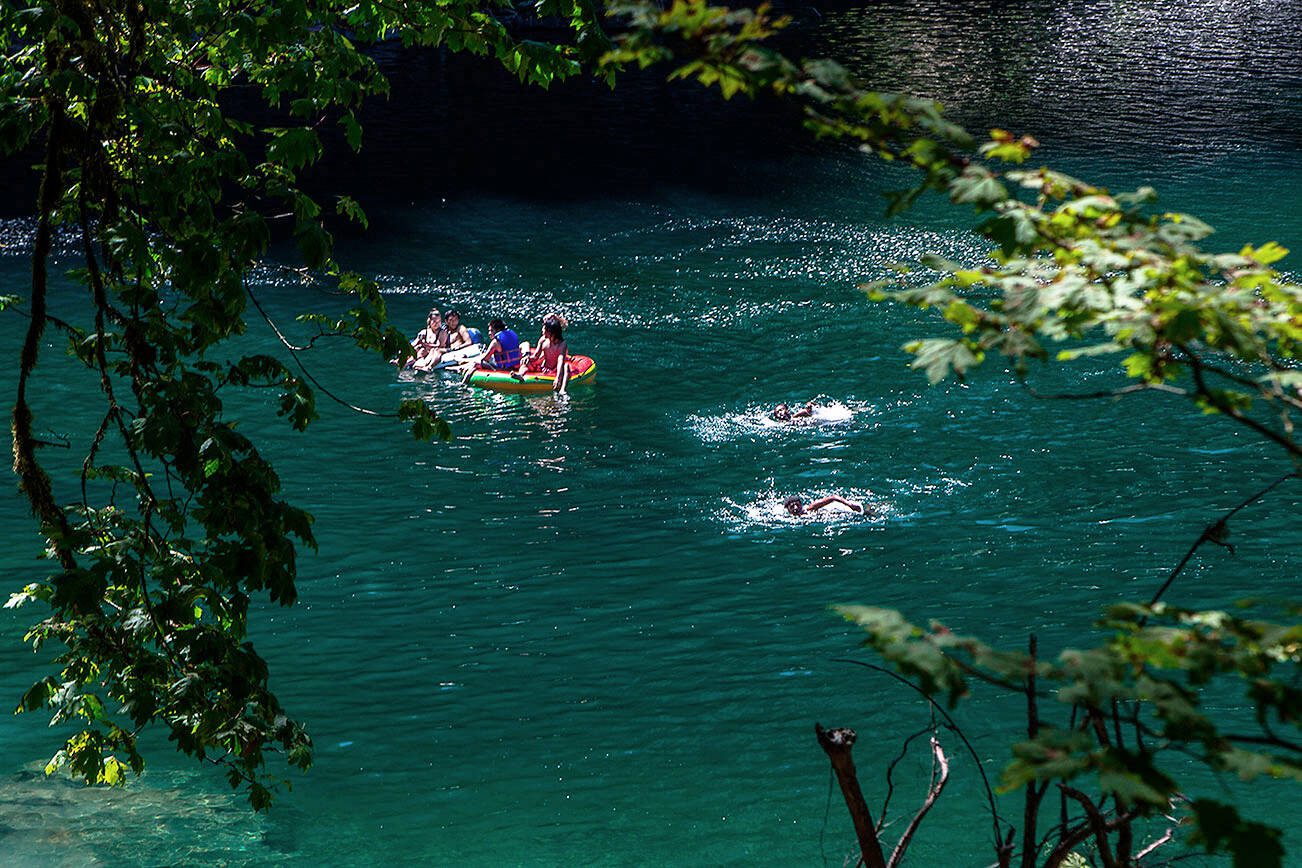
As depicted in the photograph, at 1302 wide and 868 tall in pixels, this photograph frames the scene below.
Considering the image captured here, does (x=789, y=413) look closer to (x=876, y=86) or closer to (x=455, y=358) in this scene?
(x=455, y=358)

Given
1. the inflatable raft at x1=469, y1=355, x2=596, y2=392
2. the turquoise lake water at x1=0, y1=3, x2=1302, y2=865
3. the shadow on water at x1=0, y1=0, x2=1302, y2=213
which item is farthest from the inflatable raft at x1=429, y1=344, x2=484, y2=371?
the shadow on water at x1=0, y1=0, x2=1302, y2=213

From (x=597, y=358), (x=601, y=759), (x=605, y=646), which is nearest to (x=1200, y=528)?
(x=605, y=646)

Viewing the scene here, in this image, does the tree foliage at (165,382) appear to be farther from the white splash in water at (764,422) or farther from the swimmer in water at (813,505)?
the white splash in water at (764,422)

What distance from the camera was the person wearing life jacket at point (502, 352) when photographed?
1875 centimetres

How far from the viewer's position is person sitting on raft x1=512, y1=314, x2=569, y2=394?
716 inches

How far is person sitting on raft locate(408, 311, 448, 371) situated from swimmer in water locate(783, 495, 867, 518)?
671cm

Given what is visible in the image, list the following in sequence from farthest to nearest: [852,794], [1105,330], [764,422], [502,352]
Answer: [502,352], [764,422], [852,794], [1105,330]

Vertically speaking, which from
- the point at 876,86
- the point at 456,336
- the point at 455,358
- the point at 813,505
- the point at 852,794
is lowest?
the point at 813,505

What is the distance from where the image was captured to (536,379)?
725 inches

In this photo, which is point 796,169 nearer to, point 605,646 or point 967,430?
point 967,430

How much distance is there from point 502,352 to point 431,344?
129 centimetres

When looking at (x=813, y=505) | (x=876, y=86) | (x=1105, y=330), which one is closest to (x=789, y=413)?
(x=813, y=505)

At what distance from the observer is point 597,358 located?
19578 mm

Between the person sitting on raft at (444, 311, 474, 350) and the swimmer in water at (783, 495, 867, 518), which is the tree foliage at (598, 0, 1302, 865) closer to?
the swimmer in water at (783, 495, 867, 518)
